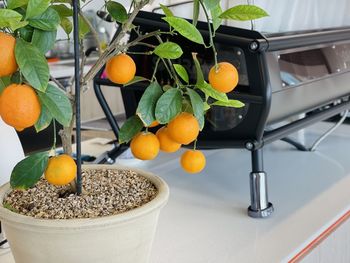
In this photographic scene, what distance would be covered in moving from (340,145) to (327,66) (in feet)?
0.96

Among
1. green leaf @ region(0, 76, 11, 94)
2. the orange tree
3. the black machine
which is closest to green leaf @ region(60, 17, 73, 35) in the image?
the orange tree

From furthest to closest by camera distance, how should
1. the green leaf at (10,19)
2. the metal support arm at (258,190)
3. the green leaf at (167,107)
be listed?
the metal support arm at (258,190) < the green leaf at (167,107) < the green leaf at (10,19)

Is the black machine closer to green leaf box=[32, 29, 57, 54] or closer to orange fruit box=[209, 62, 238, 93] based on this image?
orange fruit box=[209, 62, 238, 93]

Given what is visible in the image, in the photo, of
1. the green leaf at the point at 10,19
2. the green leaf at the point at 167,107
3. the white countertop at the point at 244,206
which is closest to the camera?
the green leaf at the point at 10,19

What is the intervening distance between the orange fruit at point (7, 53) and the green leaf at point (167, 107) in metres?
0.15

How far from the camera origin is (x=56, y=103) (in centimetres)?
44

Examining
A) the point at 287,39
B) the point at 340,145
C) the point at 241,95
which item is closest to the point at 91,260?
the point at 241,95

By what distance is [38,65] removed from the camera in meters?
0.42

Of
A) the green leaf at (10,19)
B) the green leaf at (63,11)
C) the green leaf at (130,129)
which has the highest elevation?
the green leaf at (10,19)

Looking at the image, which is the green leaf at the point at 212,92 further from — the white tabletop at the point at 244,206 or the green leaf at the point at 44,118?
the white tabletop at the point at 244,206

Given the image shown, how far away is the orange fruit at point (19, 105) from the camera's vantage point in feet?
1.36

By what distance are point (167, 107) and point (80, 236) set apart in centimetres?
15

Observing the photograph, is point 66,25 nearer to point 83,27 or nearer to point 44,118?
point 83,27

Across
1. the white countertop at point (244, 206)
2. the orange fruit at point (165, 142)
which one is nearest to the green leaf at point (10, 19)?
the orange fruit at point (165, 142)
